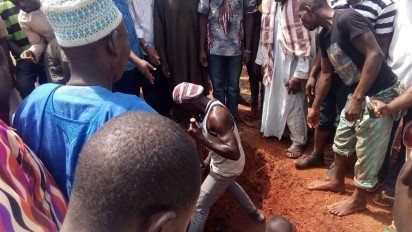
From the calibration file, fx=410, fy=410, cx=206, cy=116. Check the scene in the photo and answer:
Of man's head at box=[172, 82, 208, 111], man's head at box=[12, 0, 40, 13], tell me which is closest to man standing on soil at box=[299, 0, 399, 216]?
man's head at box=[172, 82, 208, 111]

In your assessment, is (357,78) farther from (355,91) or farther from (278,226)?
(278,226)

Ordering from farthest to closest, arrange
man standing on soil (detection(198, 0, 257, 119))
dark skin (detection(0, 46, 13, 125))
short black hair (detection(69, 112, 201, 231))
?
1. man standing on soil (detection(198, 0, 257, 119))
2. dark skin (detection(0, 46, 13, 125))
3. short black hair (detection(69, 112, 201, 231))

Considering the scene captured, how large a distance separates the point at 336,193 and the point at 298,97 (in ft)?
3.40

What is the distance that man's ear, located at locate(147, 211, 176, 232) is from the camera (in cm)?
92

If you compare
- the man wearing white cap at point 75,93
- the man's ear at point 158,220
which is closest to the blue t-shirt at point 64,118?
the man wearing white cap at point 75,93

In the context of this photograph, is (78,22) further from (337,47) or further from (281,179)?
(281,179)

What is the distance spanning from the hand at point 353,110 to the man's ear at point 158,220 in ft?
7.77

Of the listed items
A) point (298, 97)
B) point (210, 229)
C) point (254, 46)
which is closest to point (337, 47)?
point (298, 97)

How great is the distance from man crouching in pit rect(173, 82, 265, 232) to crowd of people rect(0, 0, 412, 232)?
0.01 meters

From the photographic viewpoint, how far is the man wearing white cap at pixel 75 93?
1343mm

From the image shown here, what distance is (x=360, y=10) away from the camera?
3182 mm

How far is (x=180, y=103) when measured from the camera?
10.1ft

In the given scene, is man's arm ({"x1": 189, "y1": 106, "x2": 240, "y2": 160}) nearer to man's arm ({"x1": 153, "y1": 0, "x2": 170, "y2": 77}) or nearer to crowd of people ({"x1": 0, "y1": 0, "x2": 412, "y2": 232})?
crowd of people ({"x1": 0, "y1": 0, "x2": 412, "y2": 232})

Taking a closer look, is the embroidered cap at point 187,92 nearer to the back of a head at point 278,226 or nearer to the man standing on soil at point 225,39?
the back of a head at point 278,226
